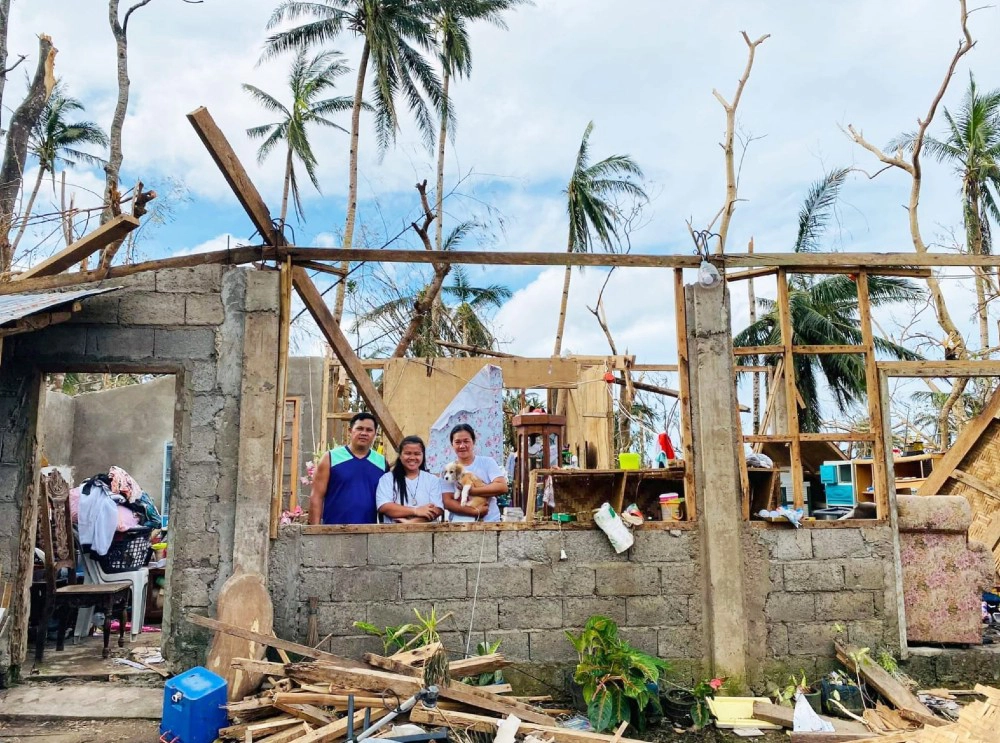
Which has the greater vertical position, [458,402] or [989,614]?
[458,402]

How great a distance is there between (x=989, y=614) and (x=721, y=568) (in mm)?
3215

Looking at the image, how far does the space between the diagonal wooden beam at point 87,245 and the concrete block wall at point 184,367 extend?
0.32m

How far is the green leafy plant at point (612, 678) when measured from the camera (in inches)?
193

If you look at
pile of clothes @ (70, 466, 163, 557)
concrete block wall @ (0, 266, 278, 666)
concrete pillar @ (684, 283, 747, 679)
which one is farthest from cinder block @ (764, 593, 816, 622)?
pile of clothes @ (70, 466, 163, 557)

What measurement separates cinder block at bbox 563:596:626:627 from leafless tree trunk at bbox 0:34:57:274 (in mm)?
11638

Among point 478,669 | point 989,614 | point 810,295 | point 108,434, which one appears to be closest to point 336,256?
point 478,669

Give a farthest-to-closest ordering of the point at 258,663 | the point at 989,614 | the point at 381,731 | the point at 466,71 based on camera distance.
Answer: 1. the point at 466,71
2. the point at 989,614
3. the point at 258,663
4. the point at 381,731

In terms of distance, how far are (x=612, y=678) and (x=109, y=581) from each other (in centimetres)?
494

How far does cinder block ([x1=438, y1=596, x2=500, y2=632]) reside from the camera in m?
5.59

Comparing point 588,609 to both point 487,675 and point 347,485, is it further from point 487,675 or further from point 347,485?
point 347,485

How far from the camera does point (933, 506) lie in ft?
19.8

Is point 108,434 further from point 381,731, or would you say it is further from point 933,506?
point 933,506

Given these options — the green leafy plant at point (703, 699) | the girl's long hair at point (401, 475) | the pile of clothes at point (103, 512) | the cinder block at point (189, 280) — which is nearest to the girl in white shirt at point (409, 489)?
the girl's long hair at point (401, 475)

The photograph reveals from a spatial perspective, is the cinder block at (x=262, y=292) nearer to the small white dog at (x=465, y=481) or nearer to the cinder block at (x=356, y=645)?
the small white dog at (x=465, y=481)
